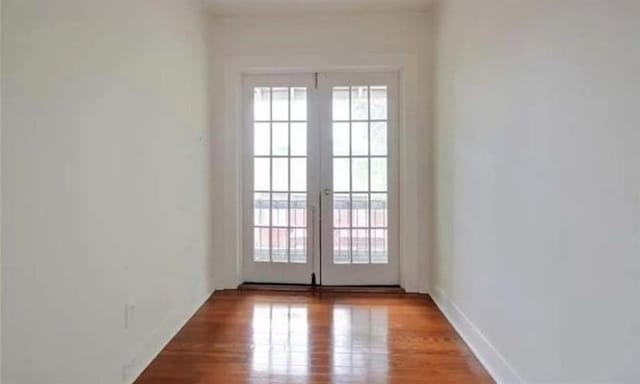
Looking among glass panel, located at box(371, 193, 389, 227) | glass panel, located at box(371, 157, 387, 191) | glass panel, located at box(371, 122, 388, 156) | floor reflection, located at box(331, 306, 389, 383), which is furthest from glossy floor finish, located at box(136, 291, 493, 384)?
glass panel, located at box(371, 122, 388, 156)

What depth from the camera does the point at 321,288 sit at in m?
4.24

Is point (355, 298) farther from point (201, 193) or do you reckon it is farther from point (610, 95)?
point (610, 95)

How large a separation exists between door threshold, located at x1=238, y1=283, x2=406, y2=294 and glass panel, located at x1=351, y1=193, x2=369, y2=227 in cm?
60

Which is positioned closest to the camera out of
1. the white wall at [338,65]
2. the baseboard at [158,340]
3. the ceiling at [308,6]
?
the baseboard at [158,340]

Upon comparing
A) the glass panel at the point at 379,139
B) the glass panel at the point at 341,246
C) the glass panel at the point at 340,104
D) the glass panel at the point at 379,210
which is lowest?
the glass panel at the point at 341,246

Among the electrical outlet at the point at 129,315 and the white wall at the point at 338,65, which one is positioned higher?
the white wall at the point at 338,65

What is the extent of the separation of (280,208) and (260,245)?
42 cm

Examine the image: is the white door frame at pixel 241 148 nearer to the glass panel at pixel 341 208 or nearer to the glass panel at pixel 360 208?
the glass panel at pixel 360 208

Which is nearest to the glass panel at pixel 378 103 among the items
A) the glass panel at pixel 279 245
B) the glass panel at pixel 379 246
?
the glass panel at pixel 379 246

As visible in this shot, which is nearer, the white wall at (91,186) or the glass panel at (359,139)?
the white wall at (91,186)

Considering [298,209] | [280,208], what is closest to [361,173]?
[298,209]

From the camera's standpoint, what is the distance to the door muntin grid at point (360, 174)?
13.9 feet

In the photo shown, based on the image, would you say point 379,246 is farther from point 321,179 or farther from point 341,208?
point 321,179

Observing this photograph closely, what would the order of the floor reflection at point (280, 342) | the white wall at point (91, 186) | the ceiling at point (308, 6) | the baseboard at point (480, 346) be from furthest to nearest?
the ceiling at point (308, 6)
the floor reflection at point (280, 342)
the baseboard at point (480, 346)
the white wall at point (91, 186)
